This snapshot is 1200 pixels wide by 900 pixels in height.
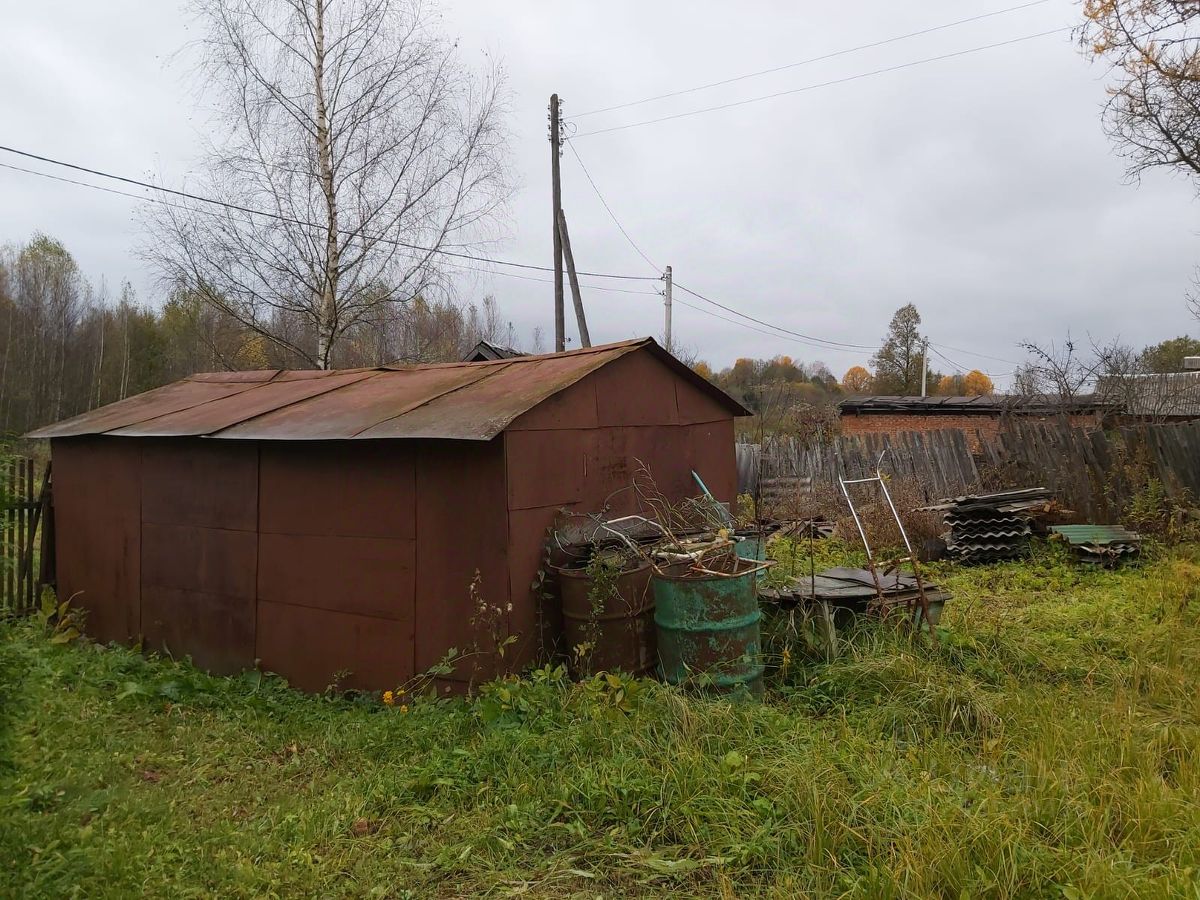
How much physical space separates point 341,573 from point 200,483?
209cm

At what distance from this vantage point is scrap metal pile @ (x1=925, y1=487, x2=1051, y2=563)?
32.2 feet

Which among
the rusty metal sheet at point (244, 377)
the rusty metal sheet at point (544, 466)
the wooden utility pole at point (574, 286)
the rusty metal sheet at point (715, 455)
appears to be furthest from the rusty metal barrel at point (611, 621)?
the wooden utility pole at point (574, 286)

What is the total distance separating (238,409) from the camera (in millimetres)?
7371

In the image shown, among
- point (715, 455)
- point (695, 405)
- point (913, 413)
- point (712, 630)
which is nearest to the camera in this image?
point (712, 630)

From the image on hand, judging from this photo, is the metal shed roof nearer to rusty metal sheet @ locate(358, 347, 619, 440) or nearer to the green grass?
rusty metal sheet @ locate(358, 347, 619, 440)

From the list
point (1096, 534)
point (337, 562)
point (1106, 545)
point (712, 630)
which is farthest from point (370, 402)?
point (1096, 534)

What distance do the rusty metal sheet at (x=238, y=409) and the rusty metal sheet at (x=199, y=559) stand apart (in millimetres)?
944

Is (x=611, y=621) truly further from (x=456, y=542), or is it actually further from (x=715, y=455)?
(x=715, y=455)

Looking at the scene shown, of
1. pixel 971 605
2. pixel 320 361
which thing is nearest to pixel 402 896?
pixel 971 605

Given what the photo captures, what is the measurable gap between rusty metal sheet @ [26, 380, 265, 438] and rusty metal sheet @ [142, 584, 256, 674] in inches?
75.6

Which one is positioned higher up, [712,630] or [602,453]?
[602,453]

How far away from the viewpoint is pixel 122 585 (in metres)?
7.68

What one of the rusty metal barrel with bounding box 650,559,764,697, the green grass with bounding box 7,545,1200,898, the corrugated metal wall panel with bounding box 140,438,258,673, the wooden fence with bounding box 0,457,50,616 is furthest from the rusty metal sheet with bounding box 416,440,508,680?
the wooden fence with bounding box 0,457,50,616

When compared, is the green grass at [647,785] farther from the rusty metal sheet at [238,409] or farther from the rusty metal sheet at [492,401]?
the rusty metal sheet at [238,409]
